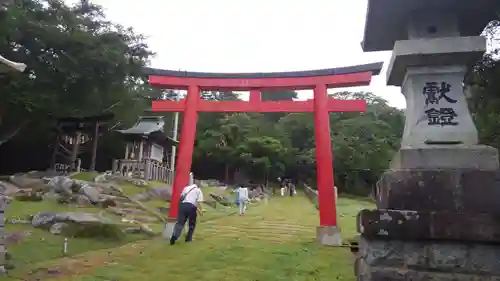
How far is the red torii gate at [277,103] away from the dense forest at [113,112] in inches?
130

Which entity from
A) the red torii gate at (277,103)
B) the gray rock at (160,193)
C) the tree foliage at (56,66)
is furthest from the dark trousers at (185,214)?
the tree foliage at (56,66)

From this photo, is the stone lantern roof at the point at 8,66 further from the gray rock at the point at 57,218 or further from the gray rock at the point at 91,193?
the gray rock at the point at 91,193

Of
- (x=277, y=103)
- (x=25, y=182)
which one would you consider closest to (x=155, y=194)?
(x=25, y=182)

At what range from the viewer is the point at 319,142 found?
10.7 metres

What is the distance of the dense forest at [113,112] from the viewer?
25.3 metres

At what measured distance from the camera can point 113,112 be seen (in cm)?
2836

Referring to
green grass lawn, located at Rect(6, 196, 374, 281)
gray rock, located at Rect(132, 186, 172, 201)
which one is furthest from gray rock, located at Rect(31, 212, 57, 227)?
gray rock, located at Rect(132, 186, 172, 201)

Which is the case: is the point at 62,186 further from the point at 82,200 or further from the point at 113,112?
the point at 113,112

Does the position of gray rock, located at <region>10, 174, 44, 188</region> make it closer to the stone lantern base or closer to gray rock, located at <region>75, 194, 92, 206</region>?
gray rock, located at <region>75, 194, 92, 206</region>

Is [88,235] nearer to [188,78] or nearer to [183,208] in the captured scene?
[183,208]

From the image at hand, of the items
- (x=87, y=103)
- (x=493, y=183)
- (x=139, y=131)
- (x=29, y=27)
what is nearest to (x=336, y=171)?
(x=139, y=131)

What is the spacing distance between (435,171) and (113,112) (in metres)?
26.8

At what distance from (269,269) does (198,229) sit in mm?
5835

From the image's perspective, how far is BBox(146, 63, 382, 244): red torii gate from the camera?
10.5m
